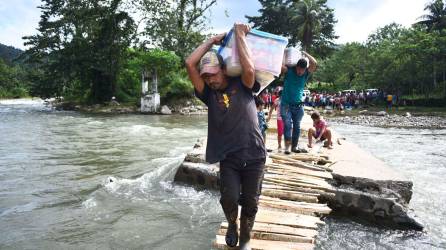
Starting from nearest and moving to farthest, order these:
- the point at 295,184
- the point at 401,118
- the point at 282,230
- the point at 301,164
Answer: the point at 282,230, the point at 295,184, the point at 301,164, the point at 401,118

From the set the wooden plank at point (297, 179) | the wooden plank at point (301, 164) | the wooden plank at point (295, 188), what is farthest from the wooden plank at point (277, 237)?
the wooden plank at point (301, 164)

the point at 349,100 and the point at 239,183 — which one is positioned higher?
the point at 349,100

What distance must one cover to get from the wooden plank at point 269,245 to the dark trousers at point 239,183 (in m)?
0.34

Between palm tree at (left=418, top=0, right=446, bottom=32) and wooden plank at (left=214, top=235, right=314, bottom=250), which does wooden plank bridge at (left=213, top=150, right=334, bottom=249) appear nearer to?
wooden plank at (left=214, top=235, right=314, bottom=250)

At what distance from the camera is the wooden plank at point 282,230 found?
157 inches

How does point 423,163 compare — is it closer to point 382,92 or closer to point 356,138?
point 356,138

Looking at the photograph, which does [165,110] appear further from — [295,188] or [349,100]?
[295,188]

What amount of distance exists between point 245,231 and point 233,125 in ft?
3.18

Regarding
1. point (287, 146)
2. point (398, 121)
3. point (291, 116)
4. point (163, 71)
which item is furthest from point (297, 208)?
point (163, 71)

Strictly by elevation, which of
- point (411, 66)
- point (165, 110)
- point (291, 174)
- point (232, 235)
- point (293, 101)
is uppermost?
point (411, 66)

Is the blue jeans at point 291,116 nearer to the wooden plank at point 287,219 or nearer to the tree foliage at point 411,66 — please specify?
the wooden plank at point 287,219

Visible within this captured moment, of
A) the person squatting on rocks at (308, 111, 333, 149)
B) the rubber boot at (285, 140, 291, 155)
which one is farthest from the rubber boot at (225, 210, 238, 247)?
the person squatting on rocks at (308, 111, 333, 149)

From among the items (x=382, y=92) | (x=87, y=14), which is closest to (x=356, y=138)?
(x=382, y=92)

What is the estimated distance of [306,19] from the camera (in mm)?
47156
